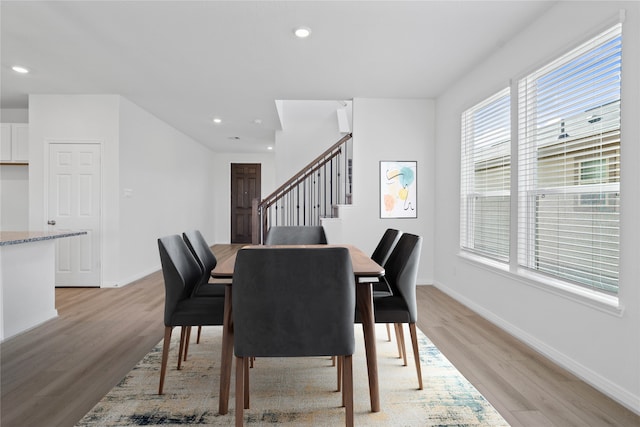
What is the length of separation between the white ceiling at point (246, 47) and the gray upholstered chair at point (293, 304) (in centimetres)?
204

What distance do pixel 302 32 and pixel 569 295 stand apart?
2.80m

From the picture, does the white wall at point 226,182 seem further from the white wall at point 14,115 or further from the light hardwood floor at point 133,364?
the light hardwood floor at point 133,364

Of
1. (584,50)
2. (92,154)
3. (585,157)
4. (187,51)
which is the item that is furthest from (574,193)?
(92,154)

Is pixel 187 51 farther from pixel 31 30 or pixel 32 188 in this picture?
pixel 32 188

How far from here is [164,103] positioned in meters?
5.19

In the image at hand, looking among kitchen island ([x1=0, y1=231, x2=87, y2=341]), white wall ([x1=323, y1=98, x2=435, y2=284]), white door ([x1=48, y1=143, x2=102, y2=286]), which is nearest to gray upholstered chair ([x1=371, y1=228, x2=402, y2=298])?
white wall ([x1=323, y1=98, x2=435, y2=284])

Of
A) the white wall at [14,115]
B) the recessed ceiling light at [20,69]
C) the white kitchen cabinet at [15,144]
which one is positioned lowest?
the white kitchen cabinet at [15,144]

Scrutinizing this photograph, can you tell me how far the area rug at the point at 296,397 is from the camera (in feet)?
6.09

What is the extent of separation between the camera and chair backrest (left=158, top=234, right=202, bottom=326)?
2.08 meters

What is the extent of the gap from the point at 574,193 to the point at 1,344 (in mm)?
4412

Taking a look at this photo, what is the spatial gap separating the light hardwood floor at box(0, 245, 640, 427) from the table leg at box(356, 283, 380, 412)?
67cm

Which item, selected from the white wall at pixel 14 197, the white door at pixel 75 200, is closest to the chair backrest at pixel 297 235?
the white door at pixel 75 200

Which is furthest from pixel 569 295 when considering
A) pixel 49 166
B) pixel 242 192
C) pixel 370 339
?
pixel 242 192

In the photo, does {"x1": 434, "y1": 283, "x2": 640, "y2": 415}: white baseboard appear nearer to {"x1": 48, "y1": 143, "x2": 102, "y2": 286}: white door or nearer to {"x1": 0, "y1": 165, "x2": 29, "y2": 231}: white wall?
{"x1": 48, "y1": 143, "x2": 102, "y2": 286}: white door
